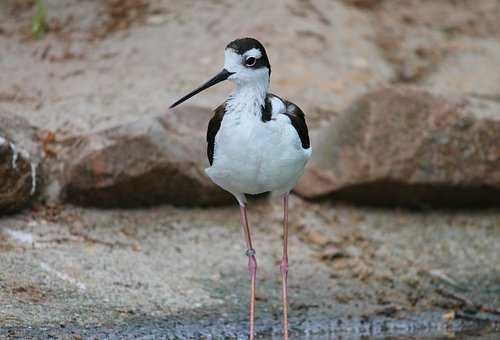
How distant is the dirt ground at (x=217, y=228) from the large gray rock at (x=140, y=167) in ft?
0.34

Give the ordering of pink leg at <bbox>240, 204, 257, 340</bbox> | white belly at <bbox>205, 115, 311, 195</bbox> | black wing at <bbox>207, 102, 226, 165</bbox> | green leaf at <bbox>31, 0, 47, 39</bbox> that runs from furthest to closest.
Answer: green leaf at <bbox>31, 0, 47, 39</bbox> → pink leg at <bbox>240, 204, 257, 340</bbox> → black wing at <bbox>207, 102, 226, 165</bbox> → white belly at <bbox>205, 115, 311, 195</bbox>

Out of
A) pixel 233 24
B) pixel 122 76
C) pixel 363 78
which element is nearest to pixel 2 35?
pixel 122 76

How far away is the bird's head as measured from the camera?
4215 mm

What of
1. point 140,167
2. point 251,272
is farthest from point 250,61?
point 140,167

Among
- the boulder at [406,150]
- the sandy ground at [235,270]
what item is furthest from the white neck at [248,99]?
the boulder at [406,150]

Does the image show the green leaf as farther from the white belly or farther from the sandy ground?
the white belly

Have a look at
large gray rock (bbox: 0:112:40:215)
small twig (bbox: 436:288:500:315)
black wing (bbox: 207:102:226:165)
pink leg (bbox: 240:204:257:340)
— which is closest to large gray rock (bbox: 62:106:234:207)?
large gray rock (bbox: 0:112:40:215)

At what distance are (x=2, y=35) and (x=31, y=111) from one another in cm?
130

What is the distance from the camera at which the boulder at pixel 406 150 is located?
5.90 meters

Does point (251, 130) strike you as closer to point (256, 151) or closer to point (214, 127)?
point (256, 151)

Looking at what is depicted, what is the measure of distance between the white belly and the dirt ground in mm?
807

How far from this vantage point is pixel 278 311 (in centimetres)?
495

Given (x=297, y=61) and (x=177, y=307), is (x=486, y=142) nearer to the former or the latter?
(x=297, y=61)

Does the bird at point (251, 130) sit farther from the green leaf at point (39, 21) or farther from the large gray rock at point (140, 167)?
the green leaf at point (39, 21)
